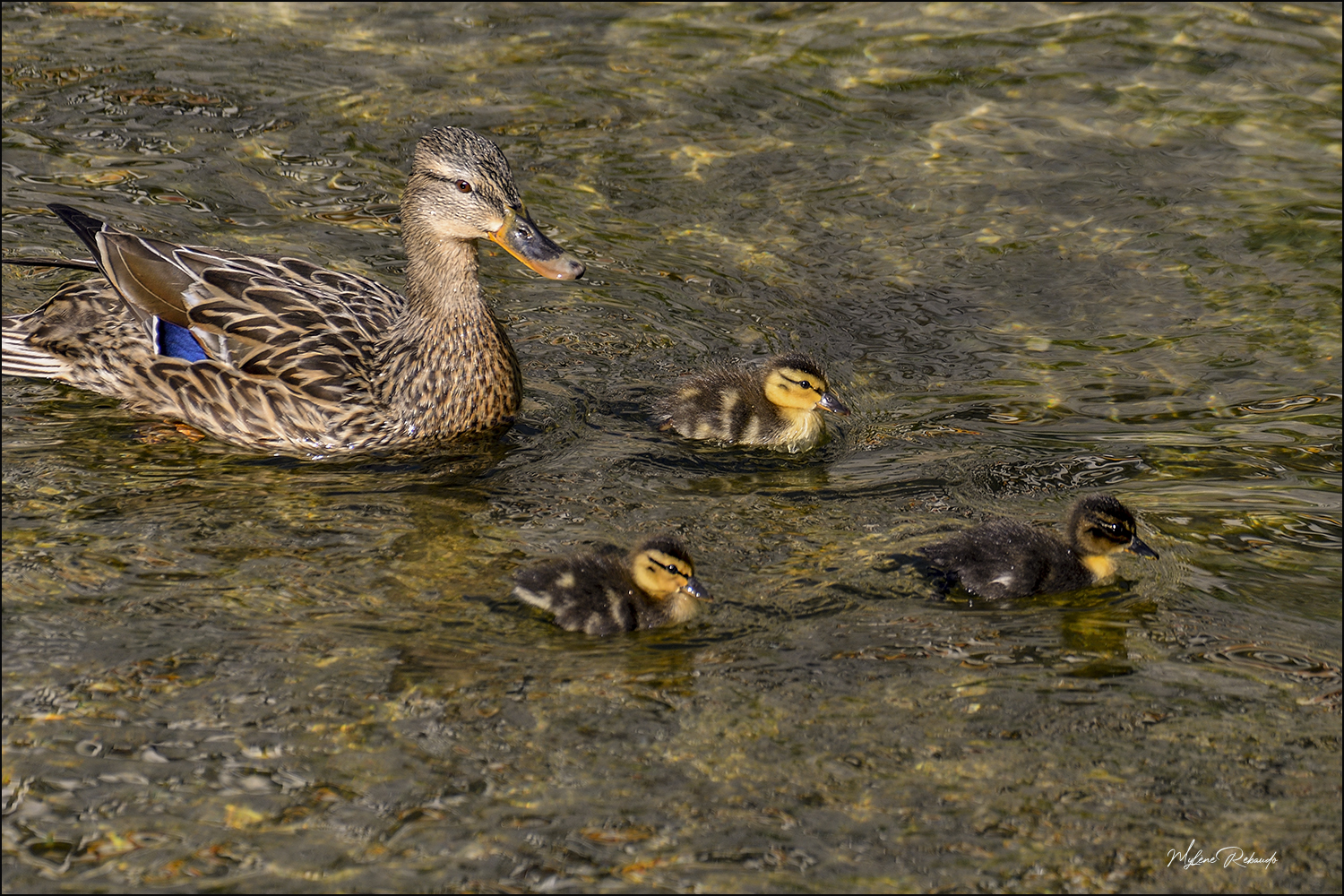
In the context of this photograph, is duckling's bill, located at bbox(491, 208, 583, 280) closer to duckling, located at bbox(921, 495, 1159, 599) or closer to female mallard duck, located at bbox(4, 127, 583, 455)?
female mallard duck, located at bbox(4, 127, 583, 455)

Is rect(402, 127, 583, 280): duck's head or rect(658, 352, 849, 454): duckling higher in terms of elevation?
rect(402, 127, 583, 280): duck's head

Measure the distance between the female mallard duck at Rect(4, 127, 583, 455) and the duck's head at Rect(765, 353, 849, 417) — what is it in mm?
977

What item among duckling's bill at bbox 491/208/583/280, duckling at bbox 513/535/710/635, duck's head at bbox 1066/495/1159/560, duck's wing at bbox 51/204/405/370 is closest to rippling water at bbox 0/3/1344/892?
duckling at bbox 513/535/710/635

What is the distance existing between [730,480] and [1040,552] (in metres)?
1.44

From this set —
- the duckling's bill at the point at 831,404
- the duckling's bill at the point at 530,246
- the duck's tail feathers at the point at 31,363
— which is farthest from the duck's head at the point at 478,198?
the duck's tail feathers at the point at 31,363

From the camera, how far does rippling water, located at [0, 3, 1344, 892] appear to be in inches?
154

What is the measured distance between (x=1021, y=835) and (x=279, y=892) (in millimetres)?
1983

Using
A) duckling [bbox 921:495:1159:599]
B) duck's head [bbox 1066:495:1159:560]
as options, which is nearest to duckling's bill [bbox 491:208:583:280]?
duckling [bbox 921:495:1159:599]

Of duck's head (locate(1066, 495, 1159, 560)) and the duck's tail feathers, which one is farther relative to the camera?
the duck's tail feathers

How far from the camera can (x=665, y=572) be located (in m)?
4.79

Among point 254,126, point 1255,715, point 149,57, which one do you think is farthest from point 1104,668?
point 149,57

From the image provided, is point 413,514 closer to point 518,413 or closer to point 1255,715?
point 518,413

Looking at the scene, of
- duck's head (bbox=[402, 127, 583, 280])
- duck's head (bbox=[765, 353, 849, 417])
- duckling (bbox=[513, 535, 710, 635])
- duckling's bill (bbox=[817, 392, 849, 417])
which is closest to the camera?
duckling (bbox=[513, 535, 710, 635])

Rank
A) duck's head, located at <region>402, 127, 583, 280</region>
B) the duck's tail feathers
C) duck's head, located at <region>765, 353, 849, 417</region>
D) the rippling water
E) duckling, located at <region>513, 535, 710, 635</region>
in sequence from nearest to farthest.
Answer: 1. the rippling water
2. duckling, located at <region>513, 535, 710, 635</region>
3. duck's head, located at <region>402, 127, 583, 280</region>
4. duck's head, located at <region>765, 353, 849, 417</region>
5. the duck's tail feathers
